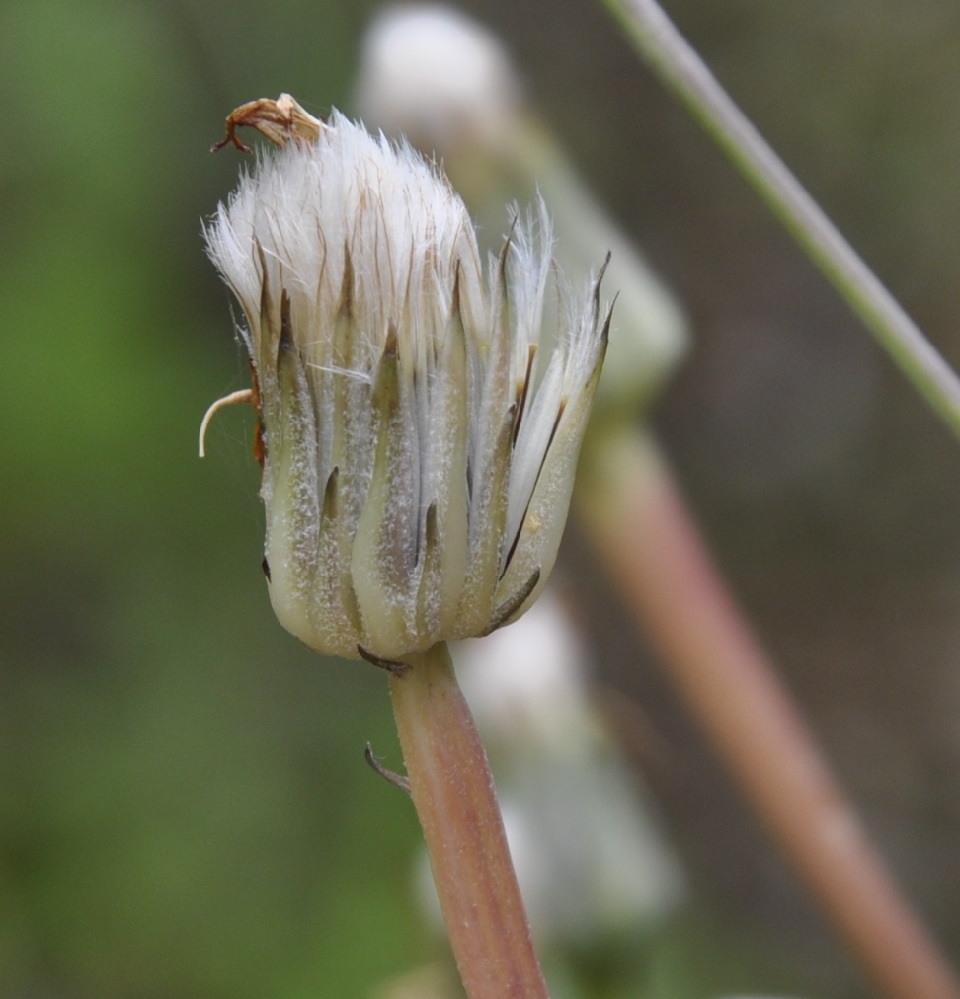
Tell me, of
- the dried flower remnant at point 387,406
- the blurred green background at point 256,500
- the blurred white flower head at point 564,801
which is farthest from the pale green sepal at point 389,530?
the blurred green background at point 256,500

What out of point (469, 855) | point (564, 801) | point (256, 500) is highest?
point (256, 500)

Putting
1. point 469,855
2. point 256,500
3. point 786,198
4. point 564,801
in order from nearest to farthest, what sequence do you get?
1. point 469,855
2. point 786,198
3. point 564,801
4. point 256,500

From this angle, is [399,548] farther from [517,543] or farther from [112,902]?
[112,902]

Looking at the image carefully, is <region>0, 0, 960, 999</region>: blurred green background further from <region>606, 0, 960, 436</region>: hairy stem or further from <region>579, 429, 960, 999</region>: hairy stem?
<region>606, 0, 960, 436</region>: hairy stem

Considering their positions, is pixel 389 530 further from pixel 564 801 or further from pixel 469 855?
pixel 564 801

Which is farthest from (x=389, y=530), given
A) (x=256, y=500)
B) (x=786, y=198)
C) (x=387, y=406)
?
(x=256, y=500)

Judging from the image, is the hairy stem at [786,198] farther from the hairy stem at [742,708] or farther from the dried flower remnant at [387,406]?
the hairy stem at [742,708]

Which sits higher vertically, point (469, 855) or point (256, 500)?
point (256, 500)
